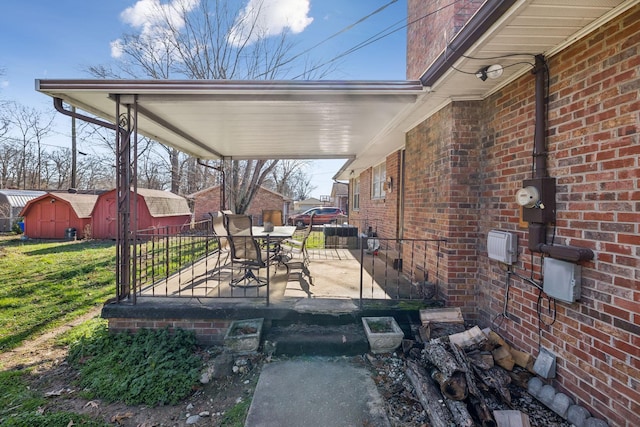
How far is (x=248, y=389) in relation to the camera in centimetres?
271

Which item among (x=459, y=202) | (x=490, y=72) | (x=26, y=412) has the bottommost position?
(x=26, y=412)

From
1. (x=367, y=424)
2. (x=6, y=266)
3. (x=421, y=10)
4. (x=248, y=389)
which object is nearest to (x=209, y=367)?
(x=248, y=389)

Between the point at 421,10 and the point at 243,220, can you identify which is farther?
the point at 421,10

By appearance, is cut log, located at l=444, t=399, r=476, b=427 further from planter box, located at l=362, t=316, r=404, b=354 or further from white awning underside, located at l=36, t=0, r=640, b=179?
white awning underside, located at l=36, t=0, r=640, b=179

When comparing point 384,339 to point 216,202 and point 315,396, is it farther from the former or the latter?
point 216,202

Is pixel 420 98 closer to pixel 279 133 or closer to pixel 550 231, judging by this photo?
pixel 550 231

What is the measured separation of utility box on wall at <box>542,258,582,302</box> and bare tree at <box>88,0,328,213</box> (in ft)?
35.3

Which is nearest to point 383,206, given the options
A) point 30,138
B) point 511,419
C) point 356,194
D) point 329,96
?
point 329,96

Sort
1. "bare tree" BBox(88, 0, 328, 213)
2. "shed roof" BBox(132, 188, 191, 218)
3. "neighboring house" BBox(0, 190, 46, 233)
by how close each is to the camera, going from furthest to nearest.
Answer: "neighboring house" BBox(0, 190, 46, 233), "shed roof" BBox(132, 188, 191, 218), "bare tree" BBox(88, 0, 328, 213)

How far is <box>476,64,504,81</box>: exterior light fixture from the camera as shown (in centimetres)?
257

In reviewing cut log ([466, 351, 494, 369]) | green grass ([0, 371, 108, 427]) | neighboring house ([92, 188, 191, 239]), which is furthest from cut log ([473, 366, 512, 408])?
neighboring house ([92, 188, 191, 239])

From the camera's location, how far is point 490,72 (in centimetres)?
264

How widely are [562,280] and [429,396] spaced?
4.52 ft

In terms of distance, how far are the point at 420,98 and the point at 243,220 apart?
2821mm
